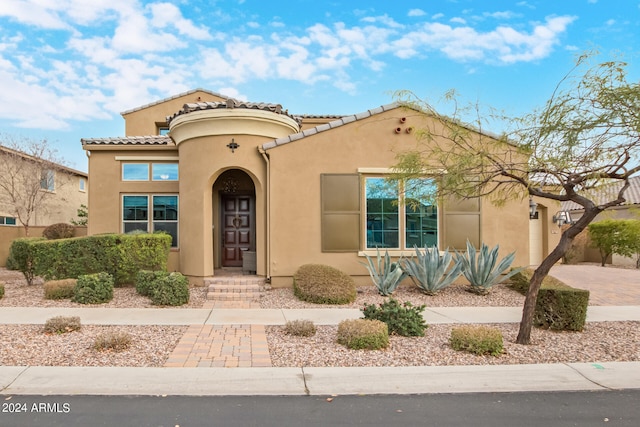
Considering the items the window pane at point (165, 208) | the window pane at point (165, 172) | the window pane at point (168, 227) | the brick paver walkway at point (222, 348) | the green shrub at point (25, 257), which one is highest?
the window pane at point (165, 172)

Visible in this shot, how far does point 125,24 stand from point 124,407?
9.85m

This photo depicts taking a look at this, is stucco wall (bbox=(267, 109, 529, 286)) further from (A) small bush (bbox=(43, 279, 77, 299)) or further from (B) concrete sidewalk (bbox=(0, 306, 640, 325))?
(A) small bush (bbox=(43, 279, 77, 299))

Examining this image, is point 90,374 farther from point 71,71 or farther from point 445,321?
point 71,71

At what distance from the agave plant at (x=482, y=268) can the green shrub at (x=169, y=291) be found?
20.9 ft

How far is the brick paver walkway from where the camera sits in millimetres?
5344

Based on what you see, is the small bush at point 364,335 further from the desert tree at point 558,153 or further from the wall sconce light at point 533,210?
the wall sconce light at point 533,210

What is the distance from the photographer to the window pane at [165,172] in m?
12.7

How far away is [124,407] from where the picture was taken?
4.11m

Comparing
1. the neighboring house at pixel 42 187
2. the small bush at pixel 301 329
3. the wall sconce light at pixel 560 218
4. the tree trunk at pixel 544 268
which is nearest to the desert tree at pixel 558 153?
the tree trunk at pixel 544 268

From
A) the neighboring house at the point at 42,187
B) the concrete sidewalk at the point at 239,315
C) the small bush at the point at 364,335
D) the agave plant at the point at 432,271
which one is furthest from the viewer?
the neighboring house at the point at 42,187

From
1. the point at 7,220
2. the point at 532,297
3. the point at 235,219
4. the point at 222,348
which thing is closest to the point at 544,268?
the point at 532,297

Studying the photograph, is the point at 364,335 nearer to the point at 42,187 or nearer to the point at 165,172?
the point at 165,172

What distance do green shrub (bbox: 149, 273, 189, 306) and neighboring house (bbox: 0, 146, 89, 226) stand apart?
12.3m

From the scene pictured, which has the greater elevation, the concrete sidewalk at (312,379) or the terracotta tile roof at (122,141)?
the terracotta tile roof at (122,141)
